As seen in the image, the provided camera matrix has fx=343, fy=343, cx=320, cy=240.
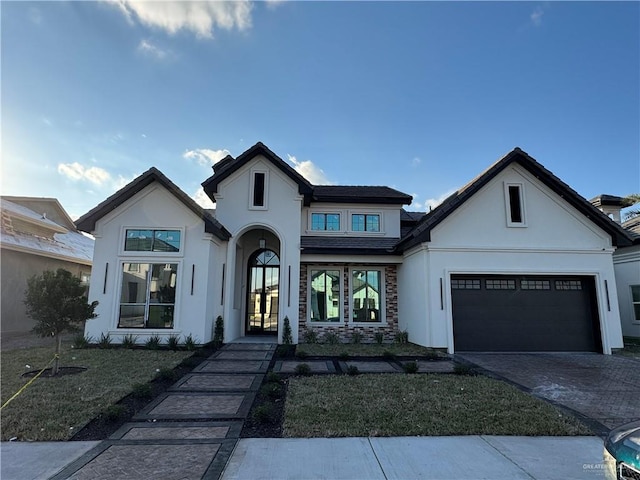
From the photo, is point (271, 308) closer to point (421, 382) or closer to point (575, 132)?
point (421, 382)

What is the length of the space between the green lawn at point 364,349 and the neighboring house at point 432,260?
1.55 feet

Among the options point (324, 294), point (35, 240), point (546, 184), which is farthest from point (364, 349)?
point (35, 240)

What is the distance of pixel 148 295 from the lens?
10.8m

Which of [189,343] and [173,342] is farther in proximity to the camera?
[189,343]

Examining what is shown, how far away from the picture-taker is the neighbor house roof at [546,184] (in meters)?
10.9

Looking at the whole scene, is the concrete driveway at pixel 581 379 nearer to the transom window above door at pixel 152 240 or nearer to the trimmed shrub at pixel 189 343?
the trimmed shrub at pixel 189 343

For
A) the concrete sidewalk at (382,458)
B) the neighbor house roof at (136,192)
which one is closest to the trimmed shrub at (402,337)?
the neighbor house roof at (136,192)

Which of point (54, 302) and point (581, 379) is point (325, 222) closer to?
point (54, 302)

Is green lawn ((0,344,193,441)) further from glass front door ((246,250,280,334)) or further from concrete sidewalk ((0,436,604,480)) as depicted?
glass front door ((246,250,280,334))

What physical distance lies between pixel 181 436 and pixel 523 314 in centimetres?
1069

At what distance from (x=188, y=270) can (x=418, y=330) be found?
304 inches

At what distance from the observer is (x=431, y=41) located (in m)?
11.5

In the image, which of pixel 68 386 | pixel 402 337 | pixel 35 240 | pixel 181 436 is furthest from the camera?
pixel 35 240

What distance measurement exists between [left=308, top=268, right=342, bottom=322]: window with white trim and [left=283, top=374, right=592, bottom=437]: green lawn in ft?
19.3
